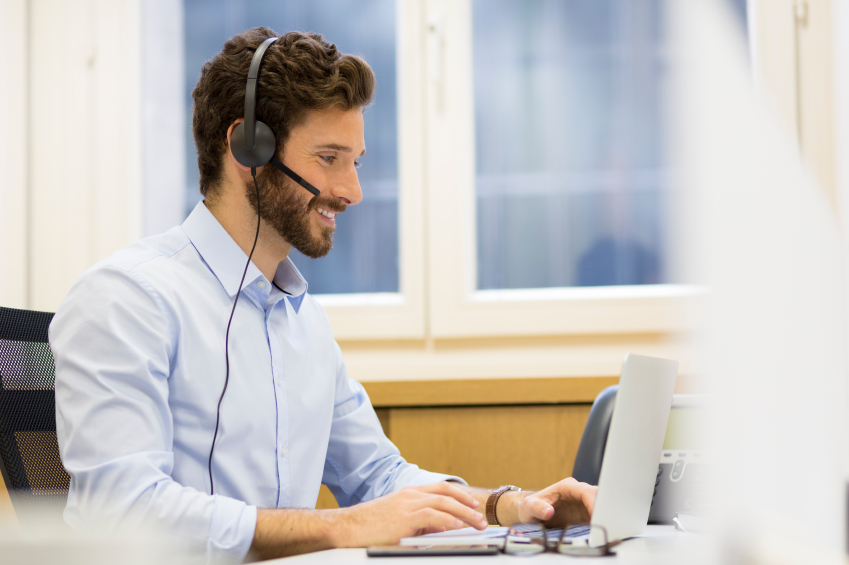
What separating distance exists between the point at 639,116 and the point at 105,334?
5.04ft

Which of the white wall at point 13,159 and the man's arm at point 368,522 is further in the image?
the white wall at point 13,159

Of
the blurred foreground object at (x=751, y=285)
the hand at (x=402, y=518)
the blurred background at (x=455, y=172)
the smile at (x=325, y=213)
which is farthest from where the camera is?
the blurred background at (x=455, y=172)

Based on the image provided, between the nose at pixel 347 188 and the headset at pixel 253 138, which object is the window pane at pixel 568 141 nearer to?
the nose at pixel 347 188

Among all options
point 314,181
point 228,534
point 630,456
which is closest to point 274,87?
point 314,181

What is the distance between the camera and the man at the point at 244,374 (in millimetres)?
797

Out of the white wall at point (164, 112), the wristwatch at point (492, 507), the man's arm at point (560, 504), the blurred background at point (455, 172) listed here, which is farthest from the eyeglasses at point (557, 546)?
the white wall at point (164, 112)

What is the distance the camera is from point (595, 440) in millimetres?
1203

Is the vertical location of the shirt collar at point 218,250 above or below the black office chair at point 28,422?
above

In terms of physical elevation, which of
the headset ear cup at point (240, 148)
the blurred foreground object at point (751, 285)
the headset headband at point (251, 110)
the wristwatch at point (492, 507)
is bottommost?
the wristwatch at point (492, 507)

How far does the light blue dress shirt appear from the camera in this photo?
795 millimetres

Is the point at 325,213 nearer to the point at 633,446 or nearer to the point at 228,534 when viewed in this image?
the point at 228,534

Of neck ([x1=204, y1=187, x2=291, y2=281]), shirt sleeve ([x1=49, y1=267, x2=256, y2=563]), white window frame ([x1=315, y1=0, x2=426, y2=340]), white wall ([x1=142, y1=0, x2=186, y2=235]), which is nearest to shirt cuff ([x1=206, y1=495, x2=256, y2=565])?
shirt sleeve ([x1=49, y1=267, x2=256, y2=563])

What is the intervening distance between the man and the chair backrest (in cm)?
22

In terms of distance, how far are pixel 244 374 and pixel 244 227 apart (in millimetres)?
271
